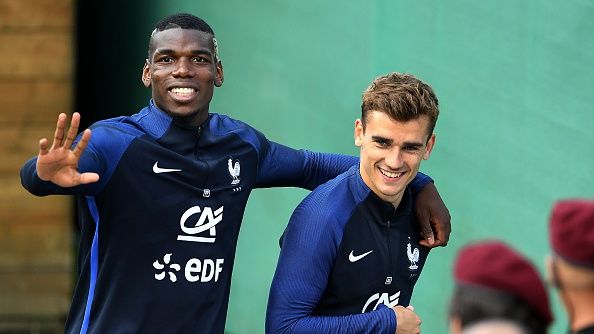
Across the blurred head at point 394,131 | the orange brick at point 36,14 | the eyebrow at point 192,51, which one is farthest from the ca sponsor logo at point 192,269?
the orange brick at point 36,14

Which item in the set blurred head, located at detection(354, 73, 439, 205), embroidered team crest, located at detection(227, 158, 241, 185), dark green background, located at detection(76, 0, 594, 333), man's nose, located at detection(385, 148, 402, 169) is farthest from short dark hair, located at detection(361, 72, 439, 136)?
dark green background, located at detection(76, 0, 594, 333)

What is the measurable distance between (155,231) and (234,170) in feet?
1.31

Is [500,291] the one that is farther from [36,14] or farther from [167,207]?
[36,14]

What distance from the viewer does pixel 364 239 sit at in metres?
4.53

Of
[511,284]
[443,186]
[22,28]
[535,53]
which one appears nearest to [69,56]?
[22,28]

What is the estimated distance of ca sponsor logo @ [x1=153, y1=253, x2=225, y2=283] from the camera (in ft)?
15.3

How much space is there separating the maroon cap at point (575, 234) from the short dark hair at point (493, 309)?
11.7 inches

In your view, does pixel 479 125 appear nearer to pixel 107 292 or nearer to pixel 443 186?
pixel 443 186

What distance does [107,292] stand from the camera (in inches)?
183

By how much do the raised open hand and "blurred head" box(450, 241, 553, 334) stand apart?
1641mm

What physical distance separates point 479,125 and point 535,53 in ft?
1.78

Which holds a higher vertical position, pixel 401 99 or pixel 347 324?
pixel 401 99

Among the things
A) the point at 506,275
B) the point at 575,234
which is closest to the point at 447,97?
the point at 575,234

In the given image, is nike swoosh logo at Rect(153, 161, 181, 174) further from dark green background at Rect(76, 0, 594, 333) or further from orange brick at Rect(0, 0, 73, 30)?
orange brick at Rect(0, 0, 73, 30)
